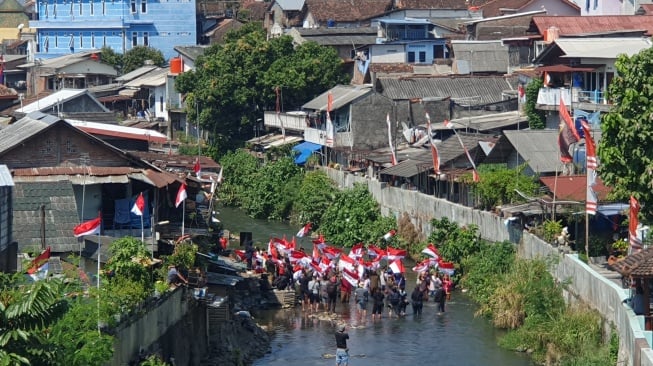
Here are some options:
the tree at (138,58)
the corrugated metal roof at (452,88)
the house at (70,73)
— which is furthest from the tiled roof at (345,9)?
the corrugated metal roof at (452,88)

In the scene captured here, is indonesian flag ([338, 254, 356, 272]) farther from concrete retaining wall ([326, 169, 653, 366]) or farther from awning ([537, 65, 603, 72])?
awning ([537, 65, 603, 72])

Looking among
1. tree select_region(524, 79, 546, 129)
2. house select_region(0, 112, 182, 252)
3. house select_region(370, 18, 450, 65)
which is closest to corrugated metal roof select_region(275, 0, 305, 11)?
house select_region(370, 18, 450, 65)

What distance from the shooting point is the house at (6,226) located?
28319mm

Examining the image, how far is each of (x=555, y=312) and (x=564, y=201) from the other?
17.9 feet

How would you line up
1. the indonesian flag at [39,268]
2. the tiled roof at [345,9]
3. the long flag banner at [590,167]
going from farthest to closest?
1. the tiled roof at [345,9]
2. the long flag banner at [590,167]
3. the indonesian flag at [39,268]

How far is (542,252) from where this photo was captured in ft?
135

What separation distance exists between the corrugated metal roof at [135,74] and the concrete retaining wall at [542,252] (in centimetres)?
3062

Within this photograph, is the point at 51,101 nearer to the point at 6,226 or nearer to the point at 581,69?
the point at 581,69

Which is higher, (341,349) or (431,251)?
(431,251)

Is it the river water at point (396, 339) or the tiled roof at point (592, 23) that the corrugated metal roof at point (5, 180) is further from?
the tiled roof at point (592, 23)

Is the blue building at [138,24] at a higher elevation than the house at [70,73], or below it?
higher

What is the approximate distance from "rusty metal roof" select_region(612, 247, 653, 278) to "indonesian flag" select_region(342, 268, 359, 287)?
1501cm

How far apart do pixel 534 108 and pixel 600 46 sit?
4.29m

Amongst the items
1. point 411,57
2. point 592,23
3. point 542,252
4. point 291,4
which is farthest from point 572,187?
point 291,4
